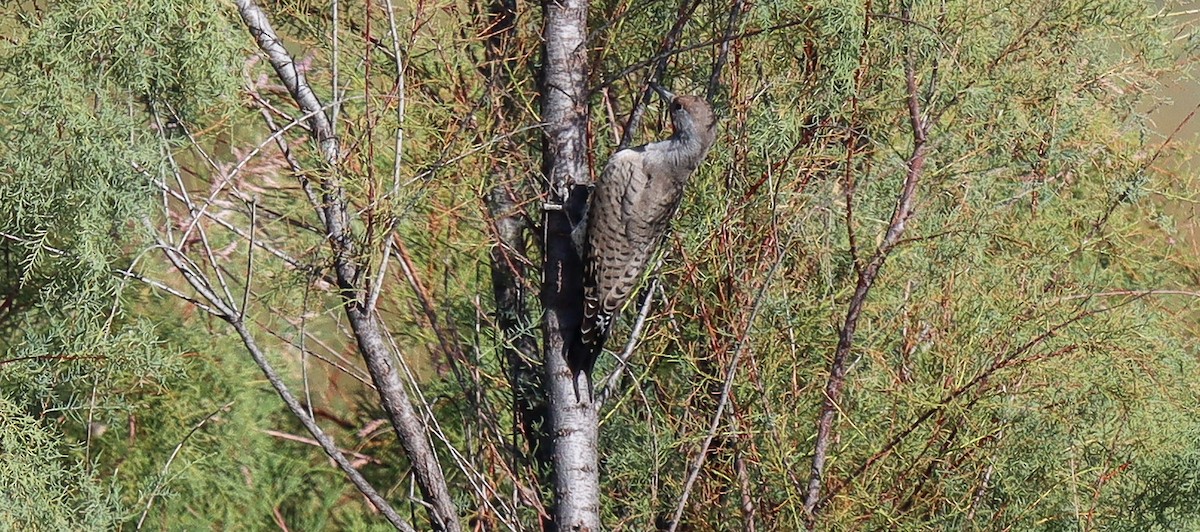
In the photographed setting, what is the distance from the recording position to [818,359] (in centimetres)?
444

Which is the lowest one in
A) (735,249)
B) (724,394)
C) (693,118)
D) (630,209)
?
(724,394)

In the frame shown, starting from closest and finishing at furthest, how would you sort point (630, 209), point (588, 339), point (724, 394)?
point (724, 394) → point (588, 339) → point (630, 209)

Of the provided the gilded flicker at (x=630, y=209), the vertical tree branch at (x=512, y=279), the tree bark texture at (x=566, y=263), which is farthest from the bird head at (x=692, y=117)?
the vertical tree branch at (x=512, y=279)

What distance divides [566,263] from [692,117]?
1.73ft

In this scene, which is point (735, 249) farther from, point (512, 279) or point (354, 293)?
point (354, 293)

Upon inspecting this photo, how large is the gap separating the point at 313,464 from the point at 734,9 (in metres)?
3.23

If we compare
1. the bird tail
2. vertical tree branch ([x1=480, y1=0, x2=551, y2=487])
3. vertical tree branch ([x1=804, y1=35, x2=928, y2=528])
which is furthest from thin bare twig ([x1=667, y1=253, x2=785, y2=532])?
vertical tree branch ([x1=480, y1=0, x2=551, y2=487])

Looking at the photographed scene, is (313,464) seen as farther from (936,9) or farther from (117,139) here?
(936,9)

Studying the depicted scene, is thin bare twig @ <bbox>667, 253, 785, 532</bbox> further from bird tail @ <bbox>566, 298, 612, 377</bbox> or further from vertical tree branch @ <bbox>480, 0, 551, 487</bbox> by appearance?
vertical tree branch @ <bbox>480, 0, 551, 487</bbox>

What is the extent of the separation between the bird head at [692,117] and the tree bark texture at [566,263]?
26cm

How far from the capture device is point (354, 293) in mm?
3564

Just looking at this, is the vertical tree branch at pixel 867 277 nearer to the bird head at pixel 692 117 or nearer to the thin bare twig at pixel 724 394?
the thin bare twig at pixel 724 394

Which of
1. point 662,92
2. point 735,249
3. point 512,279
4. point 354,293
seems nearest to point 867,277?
point 735,249

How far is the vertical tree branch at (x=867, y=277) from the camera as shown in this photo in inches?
155
